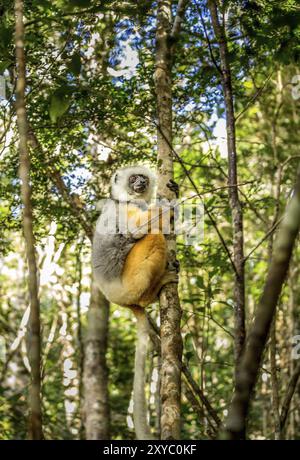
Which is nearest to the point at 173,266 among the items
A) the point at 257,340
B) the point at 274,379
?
the point at 274,379

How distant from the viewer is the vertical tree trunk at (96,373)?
6637mm

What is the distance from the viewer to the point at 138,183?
4.79 meters

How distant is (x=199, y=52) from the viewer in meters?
5.07

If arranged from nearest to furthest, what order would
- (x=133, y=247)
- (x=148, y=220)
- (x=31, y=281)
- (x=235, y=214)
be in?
(x=31, y=281), (x=235, y=214), (x=148, y=220), (x=133, y=247)

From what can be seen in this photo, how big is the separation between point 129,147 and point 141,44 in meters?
0.98

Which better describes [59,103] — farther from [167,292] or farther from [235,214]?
[235,214]

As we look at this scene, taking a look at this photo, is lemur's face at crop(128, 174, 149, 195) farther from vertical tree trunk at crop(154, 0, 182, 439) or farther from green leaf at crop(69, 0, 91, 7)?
green leaf at crop(69, 0, 91, 7)

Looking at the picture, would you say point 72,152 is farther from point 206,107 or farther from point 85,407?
point 85,407

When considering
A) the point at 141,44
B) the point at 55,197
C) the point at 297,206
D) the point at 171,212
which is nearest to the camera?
the point at 297,206

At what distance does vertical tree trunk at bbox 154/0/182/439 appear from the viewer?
3.03 meters

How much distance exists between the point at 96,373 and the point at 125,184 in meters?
3.09
